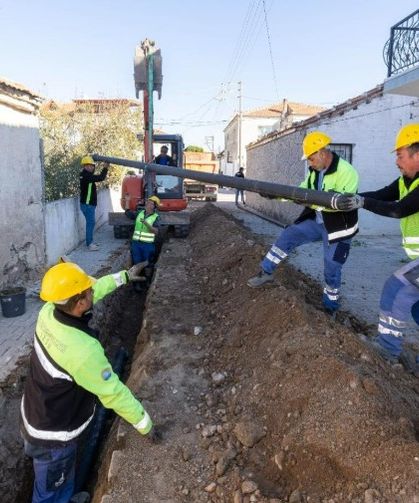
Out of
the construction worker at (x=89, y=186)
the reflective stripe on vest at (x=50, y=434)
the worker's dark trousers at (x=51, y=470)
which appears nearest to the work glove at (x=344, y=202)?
the reflective stripe on vest at (x=50, y=434)

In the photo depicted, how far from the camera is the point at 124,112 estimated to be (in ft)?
64.8

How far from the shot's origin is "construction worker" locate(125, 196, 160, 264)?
8.50 metres

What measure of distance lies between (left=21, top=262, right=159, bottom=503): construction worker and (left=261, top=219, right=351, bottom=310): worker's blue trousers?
2678mm

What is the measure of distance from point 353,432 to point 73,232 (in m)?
9.11

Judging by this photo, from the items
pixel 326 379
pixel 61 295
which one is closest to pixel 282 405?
pixel 326 379

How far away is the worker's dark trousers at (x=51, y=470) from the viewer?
3.12 m

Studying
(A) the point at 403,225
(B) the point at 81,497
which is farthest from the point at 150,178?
(B) the point at 81,497

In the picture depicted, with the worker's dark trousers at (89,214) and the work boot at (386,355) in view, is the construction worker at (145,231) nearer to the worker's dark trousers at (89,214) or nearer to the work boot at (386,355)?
the worker's dark trousers at (89,214)

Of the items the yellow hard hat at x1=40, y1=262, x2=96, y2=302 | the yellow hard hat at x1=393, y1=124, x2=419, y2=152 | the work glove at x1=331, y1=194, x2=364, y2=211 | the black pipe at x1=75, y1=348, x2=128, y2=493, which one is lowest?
the black pipe at x1=75, y1=348, x2=128, y2=493

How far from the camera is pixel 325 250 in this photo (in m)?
5.02

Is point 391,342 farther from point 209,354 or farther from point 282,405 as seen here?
point 209,354

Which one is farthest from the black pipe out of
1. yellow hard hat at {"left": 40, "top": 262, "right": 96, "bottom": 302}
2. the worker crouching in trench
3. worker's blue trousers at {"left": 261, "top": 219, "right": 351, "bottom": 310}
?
the worker crouching in trench

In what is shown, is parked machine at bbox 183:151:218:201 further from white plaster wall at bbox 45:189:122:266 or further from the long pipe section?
the long pipe section

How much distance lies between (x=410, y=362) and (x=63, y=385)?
121 inches
